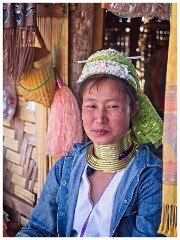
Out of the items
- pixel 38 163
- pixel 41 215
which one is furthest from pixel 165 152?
pixel 38 163

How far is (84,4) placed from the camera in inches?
135

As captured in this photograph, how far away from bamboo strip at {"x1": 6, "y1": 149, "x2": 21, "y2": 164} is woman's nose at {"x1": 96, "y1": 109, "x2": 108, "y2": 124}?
8.96ft

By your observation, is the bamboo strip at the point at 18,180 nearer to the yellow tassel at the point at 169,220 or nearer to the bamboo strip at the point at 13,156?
the bamboo strip at the point at 13,156

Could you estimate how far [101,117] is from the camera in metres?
2.02

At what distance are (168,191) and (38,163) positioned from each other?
99.3 inches

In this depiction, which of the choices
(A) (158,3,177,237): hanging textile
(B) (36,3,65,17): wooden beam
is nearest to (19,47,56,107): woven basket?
(B) (36,3,65,17): wooden beam

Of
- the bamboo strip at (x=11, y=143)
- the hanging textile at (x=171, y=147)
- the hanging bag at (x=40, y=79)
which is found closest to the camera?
the hanging textile at (x=171, y=147)

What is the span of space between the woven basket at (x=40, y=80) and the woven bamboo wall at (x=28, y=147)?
168mm

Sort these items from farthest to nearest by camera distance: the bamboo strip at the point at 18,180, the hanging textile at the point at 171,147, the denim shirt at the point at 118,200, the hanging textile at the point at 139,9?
the bamboo strip at the point at 18,180 < the hanging textile at the point at 139,9 < the denim shirt at the point at 118,200 < the hanging textile at the point at 171,147

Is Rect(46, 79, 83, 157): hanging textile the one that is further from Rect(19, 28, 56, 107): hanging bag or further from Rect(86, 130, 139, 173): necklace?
Rect(86, 130, 139, 173): necklace

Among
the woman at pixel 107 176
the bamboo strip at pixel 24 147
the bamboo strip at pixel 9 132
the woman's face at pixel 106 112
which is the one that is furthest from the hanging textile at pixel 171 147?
the bamboo strip at pixel 9 132

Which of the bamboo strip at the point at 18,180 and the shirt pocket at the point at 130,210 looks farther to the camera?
the bamboo strip at the point at 18,180

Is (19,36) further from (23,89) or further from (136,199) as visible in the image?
(136,199)

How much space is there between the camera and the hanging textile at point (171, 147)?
67.7 inches
